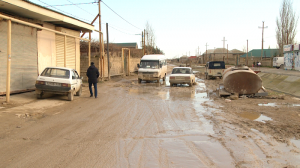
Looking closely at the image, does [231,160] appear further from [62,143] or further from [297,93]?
[297,93]

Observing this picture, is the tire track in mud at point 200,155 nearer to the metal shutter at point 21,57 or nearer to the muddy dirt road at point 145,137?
the muddy dirt road at point 145,137

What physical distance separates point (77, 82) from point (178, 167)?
9.56 meters

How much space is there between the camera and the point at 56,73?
39.0 feet

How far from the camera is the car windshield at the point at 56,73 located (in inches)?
461

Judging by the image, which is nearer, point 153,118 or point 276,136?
point 276,136

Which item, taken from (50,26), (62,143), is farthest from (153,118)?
(50,26)

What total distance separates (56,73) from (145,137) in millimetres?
7390

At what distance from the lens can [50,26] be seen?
636 inches

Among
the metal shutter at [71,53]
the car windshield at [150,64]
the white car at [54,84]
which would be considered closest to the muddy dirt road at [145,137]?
the white car at [54,84]

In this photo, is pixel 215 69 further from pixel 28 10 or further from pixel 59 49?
pixel 28 10

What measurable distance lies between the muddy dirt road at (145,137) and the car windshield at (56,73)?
6.98 feet

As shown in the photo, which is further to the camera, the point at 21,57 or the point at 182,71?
the point at 182,71

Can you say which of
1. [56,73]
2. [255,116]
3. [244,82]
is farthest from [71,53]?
[255,116]

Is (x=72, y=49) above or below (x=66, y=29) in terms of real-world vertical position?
below
